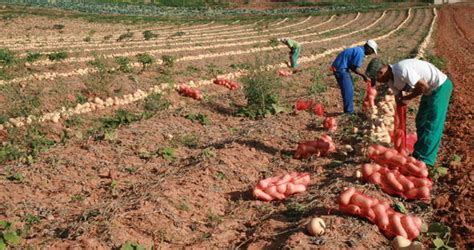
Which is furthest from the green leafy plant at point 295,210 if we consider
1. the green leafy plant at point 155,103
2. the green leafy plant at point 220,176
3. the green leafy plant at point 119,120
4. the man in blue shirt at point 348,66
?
the green leafy plant at point 155,103

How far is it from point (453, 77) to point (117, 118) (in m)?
8.12

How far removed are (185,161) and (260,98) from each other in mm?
2476

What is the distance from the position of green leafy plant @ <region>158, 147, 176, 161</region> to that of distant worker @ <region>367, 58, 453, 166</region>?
2.86 m

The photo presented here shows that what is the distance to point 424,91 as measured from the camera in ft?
16.9

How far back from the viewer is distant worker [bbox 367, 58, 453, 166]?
16.8 ft

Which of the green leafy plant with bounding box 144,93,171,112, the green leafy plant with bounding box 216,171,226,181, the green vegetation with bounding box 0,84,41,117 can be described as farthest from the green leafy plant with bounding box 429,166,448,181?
the green vegetation with bounding box 0,84,41,117

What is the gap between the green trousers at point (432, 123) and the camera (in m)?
5.28

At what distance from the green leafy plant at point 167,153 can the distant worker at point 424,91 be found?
286 centimetres

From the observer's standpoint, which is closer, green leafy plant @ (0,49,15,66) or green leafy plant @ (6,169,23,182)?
green leafy plant @ (6,169,23,182)

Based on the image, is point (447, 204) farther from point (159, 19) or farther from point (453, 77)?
point (159, 19)

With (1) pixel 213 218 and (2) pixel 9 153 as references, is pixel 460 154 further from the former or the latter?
(2) pixel 9 153

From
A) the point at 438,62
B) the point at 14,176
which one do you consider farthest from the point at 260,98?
the point at 438,62

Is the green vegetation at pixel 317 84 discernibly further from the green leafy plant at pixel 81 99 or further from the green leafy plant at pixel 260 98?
the green leafy plant at pixel 81 99

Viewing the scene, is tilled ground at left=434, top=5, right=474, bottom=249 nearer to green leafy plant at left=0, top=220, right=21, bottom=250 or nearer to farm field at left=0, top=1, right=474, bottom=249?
farm field at left=0, top=1, right=474, bottom=249
